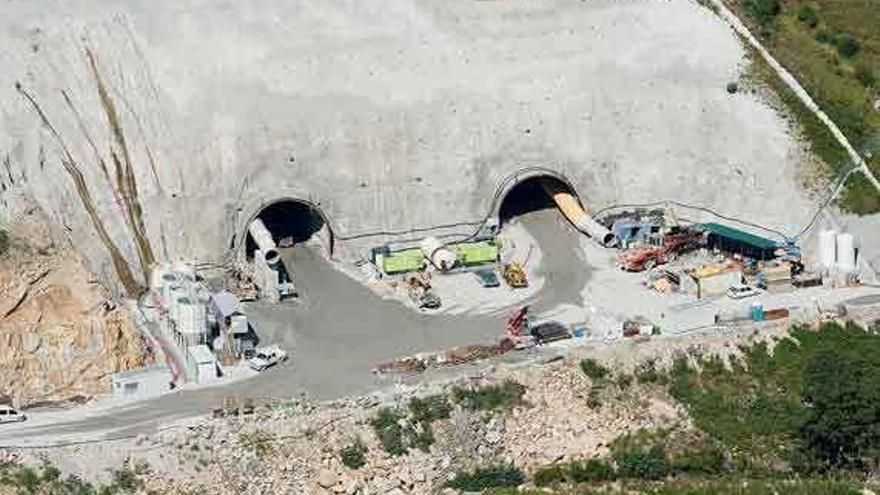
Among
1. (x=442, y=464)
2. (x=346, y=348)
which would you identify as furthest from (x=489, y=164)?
(x=442, y=464)

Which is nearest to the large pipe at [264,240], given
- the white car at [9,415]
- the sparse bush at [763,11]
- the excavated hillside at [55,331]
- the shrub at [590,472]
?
the excavated hillside at [55,331]

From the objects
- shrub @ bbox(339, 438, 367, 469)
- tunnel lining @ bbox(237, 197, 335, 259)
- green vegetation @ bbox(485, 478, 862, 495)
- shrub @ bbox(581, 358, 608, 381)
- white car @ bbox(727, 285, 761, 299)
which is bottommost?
green vegetation @ bbox(485, 478, 862, 495)

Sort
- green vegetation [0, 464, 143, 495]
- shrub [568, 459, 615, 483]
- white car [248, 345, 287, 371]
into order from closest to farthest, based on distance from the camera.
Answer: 1. green vegetation [0, 464, 143, 495]
2. shrub [568, 459, 615, 483]
3. white car [248, 345, 287, 371]

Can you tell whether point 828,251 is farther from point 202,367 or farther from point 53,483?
point 53,483

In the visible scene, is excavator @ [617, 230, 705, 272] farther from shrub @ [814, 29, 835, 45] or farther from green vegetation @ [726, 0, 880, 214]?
shrub @ [814, 29, 835, 45]

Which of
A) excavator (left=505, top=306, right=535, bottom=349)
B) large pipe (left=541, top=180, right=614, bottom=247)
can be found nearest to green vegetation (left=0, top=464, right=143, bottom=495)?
excavator (left=505, top=306, right=535, bottom=349)

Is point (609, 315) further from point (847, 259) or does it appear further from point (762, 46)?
point (762, 46)

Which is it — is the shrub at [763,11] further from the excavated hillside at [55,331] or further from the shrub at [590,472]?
the excavated hillside at [55,331]
